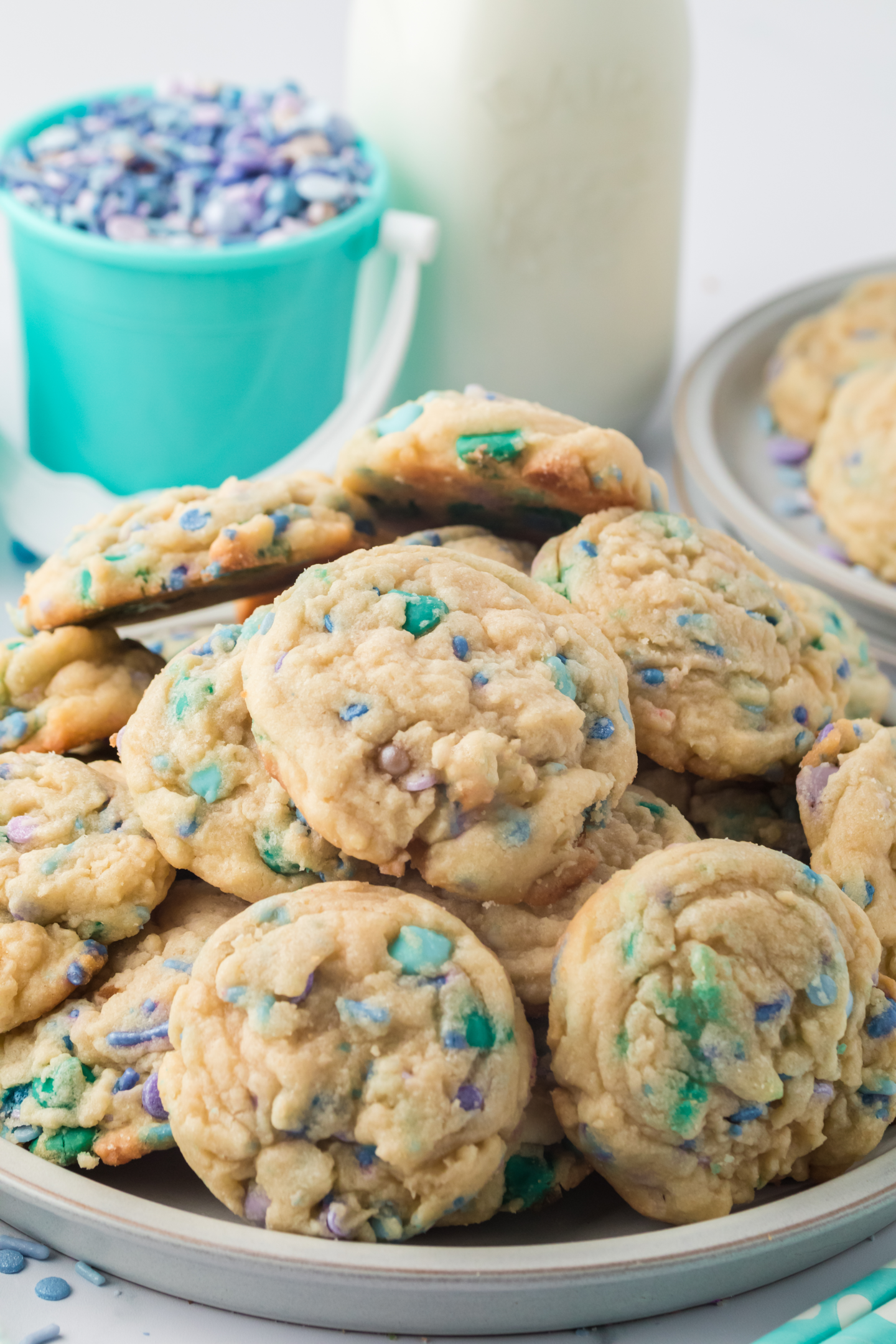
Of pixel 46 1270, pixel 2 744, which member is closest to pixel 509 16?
pixel 2 744

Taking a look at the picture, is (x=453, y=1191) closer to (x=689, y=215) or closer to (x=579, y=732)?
(x=579, y=732)

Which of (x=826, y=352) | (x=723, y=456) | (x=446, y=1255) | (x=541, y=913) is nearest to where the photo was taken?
(x=446, y=1255)

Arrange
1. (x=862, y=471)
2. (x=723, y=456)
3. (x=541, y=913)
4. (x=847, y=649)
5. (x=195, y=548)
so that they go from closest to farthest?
(x=541, y=913) < (x=195, y=548) < (x=847, y=649) < (x=862, y=471) < (x=723, y=456)

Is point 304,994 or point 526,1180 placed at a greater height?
point 304,994

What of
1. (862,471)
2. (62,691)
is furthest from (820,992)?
(862,471)

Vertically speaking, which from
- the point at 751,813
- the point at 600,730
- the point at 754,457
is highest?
the point at 600,730

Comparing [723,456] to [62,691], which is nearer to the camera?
[62,691]

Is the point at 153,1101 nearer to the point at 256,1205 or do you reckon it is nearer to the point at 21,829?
the point at 256,1205
